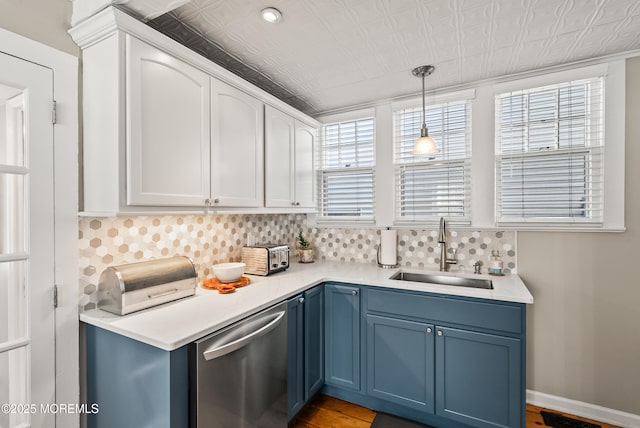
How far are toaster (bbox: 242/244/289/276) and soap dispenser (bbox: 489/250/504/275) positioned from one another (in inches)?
65.6

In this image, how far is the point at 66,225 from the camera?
146 centimetres

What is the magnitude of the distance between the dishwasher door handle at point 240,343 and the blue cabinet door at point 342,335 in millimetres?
594

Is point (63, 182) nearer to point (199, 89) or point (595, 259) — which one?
point (199, 89)

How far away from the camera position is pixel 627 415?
200cm

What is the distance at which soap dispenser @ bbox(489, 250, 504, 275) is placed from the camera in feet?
7.52

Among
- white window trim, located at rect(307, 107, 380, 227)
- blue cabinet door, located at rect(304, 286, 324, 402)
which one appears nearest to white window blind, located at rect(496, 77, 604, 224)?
white window trim, located at rect(307, 107, 380, 227)

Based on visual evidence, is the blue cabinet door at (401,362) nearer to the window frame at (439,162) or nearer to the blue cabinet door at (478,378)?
the blue cabinet door at (478,378)

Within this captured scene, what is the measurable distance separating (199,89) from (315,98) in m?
1.27

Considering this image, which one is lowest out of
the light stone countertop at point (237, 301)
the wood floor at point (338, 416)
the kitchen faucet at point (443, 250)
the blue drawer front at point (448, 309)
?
the wood floor at point (338, 416)

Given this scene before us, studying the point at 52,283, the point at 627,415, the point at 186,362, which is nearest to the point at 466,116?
the point at 627,415

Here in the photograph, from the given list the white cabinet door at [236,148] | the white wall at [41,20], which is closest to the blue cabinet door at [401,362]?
the white cabinet door at [236,148]

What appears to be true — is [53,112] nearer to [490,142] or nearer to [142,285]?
[142,285]

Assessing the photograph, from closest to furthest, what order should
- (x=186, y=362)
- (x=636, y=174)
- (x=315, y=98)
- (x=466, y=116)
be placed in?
A: (x=186, y=362), (x=636, y=174), (x=466, y=116), (x=315, y=98)

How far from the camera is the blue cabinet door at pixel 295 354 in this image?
6.24 ft
